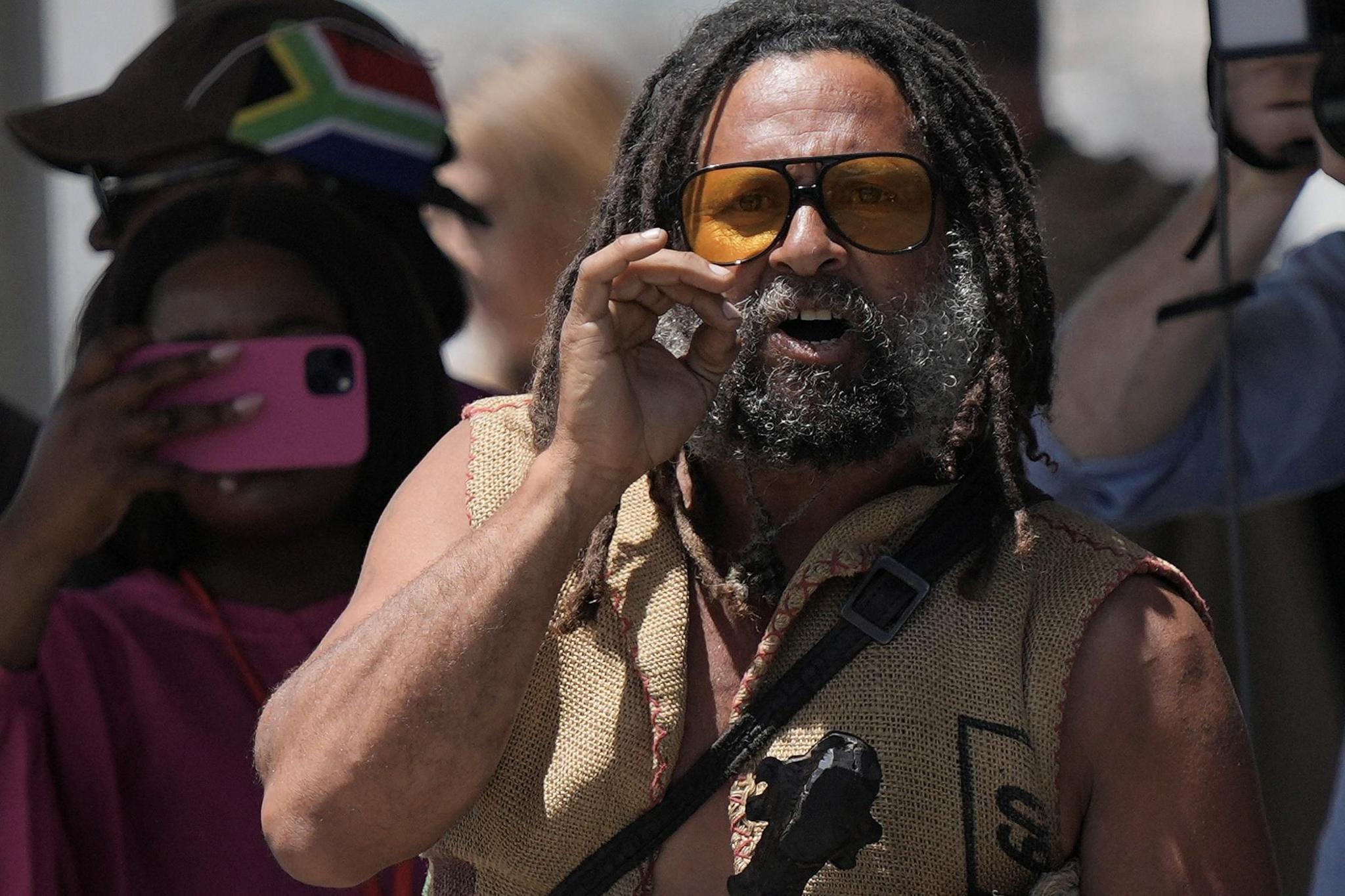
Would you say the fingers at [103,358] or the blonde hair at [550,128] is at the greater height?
the blonde hair at [550,128]

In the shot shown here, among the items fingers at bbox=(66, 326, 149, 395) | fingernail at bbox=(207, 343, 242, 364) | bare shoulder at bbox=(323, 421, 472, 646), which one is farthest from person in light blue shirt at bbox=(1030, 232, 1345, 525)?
fingers at bbox=(66, 326, 149, 395)

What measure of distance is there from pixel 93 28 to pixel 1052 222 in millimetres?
2598

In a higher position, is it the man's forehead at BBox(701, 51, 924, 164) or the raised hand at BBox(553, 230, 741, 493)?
the man's forehead at BBox(701, 51, 924, 164)

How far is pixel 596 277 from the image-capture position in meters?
1.80

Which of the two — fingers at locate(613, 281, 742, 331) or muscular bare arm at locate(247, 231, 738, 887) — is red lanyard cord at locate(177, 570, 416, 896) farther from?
fingers at locate(613, 281, 742, 331)

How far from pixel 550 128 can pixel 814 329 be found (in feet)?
6.80

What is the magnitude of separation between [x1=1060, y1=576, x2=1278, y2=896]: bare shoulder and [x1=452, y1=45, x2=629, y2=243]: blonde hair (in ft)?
7.05

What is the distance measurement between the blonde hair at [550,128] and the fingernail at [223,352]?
1211 millimetres

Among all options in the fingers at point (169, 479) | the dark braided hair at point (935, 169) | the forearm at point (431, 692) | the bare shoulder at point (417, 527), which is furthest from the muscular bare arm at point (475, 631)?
the fingers at point (169, 479)

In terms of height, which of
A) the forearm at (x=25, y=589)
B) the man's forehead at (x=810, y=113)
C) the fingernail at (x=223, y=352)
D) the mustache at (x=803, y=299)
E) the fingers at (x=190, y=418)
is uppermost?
the man's forehead at (x=810, y=113)

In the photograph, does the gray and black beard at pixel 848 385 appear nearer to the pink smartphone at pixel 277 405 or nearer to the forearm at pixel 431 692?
the forearm at pixel 431 692

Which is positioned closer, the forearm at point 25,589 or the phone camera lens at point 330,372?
the forearm at point 25,589

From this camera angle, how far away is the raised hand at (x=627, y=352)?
70.6 inches

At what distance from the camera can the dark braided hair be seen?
2.09 metres
